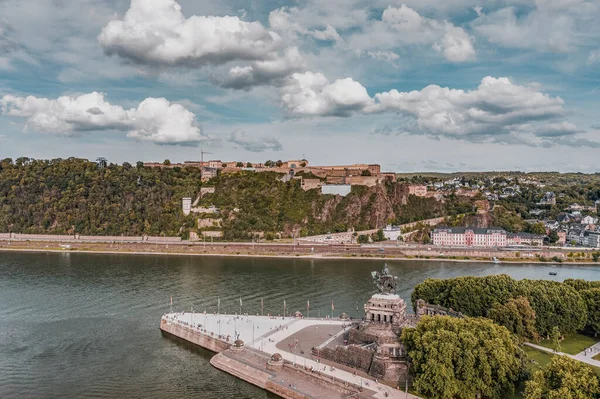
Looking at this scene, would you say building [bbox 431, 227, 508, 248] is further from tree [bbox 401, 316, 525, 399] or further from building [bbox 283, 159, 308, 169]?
tree [bbox 401, 316, 525, 399]

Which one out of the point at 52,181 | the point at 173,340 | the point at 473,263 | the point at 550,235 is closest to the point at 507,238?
the point at 550,235

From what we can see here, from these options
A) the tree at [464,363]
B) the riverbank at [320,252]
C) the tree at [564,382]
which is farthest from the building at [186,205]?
the tree at [564,382]

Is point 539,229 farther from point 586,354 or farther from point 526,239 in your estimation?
point 586,354

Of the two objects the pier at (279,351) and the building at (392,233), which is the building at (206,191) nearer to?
the building at (392,233)

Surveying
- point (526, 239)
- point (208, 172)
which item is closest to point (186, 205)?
point (208, 172)

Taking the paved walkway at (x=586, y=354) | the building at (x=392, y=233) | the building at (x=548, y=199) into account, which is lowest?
the paved walkway at (x=586, y=354)

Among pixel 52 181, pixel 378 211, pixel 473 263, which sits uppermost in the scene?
pixel 52 181

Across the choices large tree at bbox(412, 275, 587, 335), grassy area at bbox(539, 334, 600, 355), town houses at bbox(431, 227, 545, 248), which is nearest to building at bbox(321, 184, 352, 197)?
town houses at bbox(431, 227, 545, 248)

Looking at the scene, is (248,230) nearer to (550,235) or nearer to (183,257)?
(183,257)
